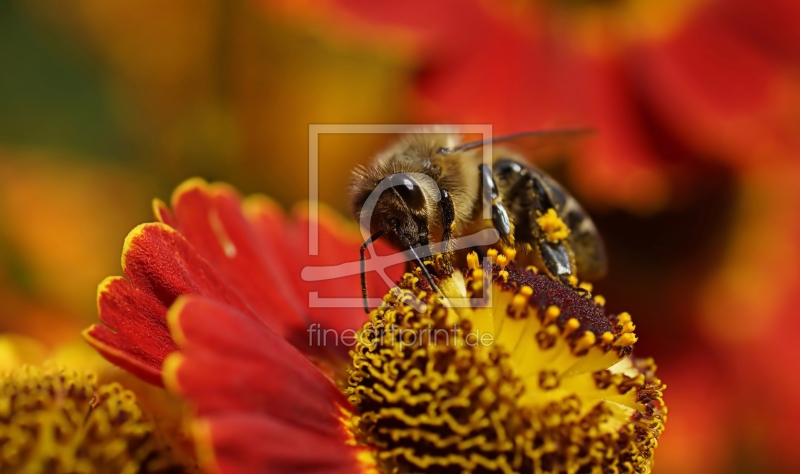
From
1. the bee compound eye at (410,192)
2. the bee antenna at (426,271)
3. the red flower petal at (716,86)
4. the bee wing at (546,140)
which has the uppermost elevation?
the red flower petal at (716,86)

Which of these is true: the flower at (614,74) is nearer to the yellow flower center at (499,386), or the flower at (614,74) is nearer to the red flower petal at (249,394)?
the yellow flower center at (499,386)

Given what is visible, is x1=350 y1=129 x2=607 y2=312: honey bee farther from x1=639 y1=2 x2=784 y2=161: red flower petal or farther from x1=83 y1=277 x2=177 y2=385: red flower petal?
x1=639 y1=2 x2=784 y2=161: red flower petal

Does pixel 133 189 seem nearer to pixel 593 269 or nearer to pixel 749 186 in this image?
pixel 593 269

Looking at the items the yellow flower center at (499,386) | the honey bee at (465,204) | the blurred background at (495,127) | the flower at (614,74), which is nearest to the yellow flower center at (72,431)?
the yellow flower center at (499,386)

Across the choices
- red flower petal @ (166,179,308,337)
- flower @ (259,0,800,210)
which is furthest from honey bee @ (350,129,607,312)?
flower @ (259,0,800,210)

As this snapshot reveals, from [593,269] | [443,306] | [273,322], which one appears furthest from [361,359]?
[593,269]
